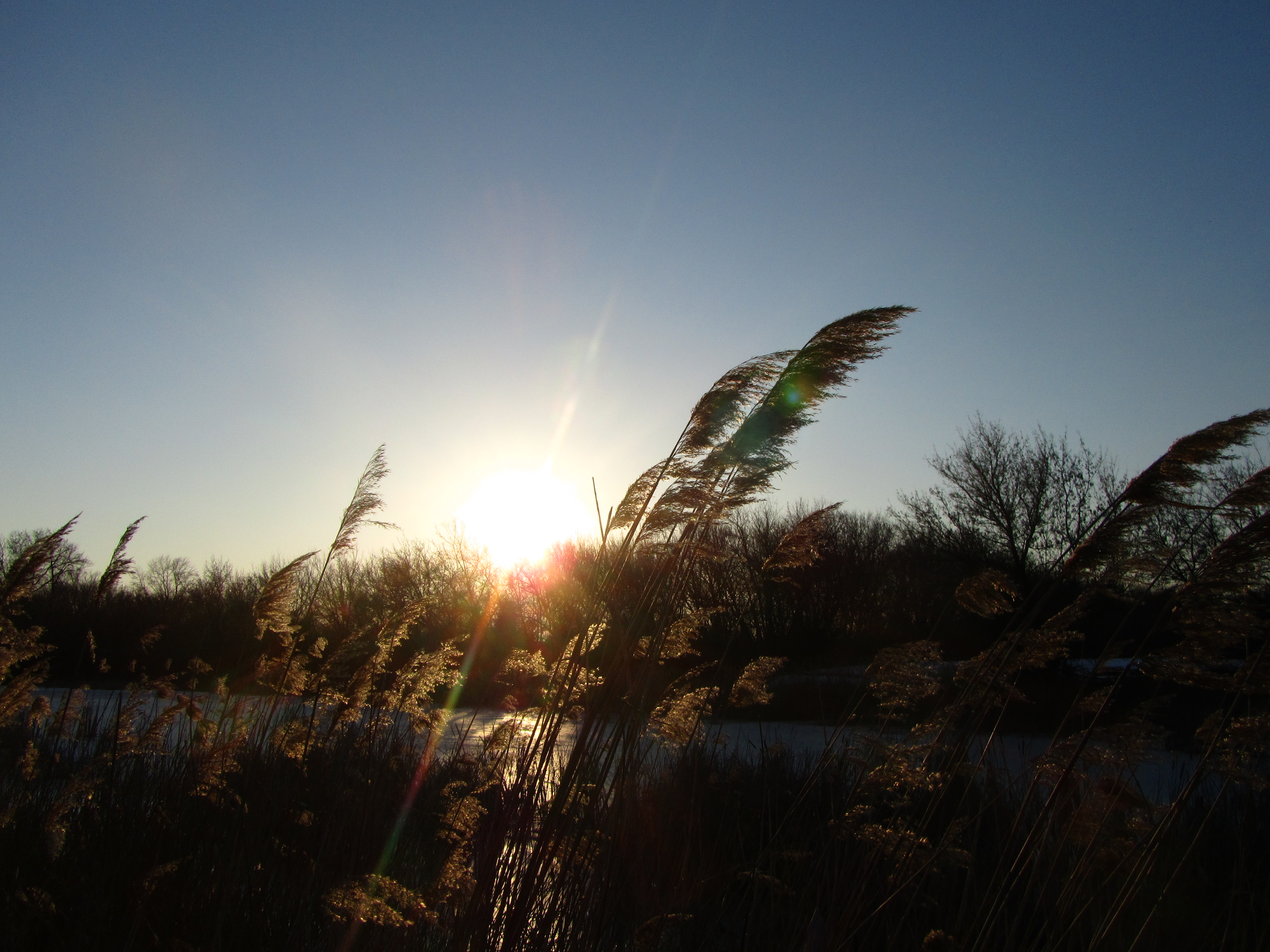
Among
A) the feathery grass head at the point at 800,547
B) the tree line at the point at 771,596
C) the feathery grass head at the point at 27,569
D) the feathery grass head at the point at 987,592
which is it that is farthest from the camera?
the tree line at the point at 771,596

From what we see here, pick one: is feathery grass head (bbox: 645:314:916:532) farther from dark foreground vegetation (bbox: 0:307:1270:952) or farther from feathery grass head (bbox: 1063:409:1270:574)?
feathery grass head (bbox: 1063:409:1270:574)

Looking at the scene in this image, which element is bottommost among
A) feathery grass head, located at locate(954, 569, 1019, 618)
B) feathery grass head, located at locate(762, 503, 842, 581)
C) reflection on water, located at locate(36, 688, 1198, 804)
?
reflection on water, located at locate(36, 688, 1198, 804)

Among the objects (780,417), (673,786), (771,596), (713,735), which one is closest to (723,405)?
(780,417)

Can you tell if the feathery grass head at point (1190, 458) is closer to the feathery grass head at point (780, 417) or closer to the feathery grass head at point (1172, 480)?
the feathery grass head at point (1172, 480)

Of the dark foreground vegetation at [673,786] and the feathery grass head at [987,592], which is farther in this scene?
the feathery grass head at [987,592]

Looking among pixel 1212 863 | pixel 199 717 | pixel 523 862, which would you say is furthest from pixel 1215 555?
pixel 199 717

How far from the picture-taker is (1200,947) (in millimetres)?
2393

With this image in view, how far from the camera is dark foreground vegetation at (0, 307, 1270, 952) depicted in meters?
2.04

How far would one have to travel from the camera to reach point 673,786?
3.99 meters

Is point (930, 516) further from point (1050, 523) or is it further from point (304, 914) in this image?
point (304, 914)

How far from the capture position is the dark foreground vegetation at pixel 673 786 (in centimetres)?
204

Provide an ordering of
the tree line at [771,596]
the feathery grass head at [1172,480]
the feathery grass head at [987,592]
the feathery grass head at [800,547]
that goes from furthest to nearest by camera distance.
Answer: the tree line at [771,596] < the feathery grass head at [800,547] < the feathery grass head at [987,592] < the feathery grass head at [1172,480]

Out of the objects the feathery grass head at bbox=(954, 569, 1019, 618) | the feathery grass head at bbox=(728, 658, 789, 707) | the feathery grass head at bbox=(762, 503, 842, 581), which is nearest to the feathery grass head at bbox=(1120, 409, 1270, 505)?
the feathery grass head at bbox=(954, 569, 1019, 618)

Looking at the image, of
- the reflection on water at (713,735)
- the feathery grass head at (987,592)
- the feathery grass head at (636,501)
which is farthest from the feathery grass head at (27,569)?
the feathery grass head at (987,592)
